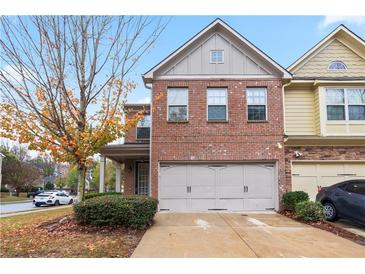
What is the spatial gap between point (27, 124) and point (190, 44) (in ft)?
25.1

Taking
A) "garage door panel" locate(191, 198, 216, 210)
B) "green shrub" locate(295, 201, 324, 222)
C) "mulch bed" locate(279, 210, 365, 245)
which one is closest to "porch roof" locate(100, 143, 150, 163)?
"garage door panel" locate(191, 198, 216, 210)

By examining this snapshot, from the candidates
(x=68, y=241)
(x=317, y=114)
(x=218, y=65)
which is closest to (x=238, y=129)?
(x=218, y=65)

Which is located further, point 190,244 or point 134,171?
point 134,171

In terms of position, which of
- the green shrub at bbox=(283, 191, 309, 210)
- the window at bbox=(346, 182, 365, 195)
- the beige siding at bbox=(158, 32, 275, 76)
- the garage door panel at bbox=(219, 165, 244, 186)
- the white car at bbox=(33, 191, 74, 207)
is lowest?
the white car at bbox=(33, 191, 74, 207)

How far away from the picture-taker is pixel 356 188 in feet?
34.8

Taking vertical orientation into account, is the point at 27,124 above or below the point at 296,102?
below

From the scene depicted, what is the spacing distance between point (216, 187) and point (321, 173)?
473 centimetres

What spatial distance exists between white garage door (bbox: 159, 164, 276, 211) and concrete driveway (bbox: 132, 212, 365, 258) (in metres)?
2.18

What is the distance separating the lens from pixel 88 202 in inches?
381

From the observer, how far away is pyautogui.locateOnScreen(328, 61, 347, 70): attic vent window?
15.6 meters

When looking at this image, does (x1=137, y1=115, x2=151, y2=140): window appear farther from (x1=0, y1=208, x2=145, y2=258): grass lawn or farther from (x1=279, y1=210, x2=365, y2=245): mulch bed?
(x1=279, y1=210, x2=365, y2=245): mulch bed
